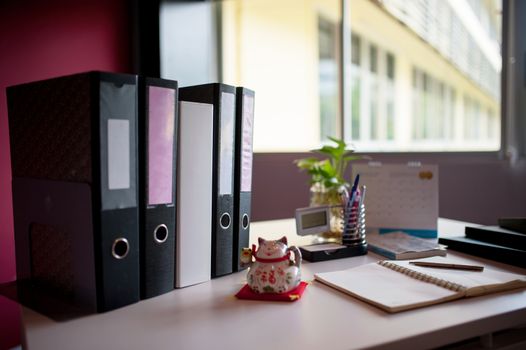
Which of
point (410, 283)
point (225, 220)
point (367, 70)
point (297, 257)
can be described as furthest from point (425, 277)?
point (367, 70)

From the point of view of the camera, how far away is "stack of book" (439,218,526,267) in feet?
3.30

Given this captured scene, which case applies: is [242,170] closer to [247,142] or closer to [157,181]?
[247,142]

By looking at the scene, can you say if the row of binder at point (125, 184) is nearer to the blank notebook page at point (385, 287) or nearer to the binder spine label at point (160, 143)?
the binder spine label at point (160, 143)

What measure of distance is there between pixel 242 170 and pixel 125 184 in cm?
29

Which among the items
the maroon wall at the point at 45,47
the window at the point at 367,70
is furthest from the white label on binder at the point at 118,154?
the window at the point at 367,70

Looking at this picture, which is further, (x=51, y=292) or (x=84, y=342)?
(x=51, y=292)

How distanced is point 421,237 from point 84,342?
98cm

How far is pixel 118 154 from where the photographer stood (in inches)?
28.7

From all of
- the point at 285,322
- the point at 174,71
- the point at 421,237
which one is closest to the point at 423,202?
the point at 421,237

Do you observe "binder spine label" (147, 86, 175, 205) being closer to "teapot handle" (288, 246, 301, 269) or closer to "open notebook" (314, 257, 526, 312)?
"teapot handle" (288, 246, 301, 269)


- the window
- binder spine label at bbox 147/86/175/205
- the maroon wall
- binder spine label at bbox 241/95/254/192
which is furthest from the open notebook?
the maroon wall

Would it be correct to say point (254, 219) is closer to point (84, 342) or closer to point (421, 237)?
point (421, 237)

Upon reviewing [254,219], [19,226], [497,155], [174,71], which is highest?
[174,71]

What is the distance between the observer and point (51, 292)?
828mm
